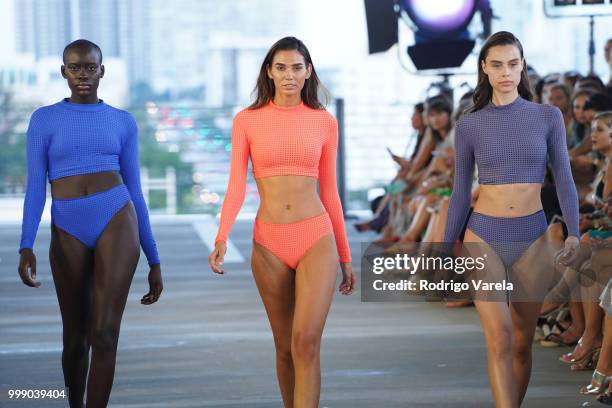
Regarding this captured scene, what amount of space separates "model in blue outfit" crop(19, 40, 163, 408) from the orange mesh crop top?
14.1 inches

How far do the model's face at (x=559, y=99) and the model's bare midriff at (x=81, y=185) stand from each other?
12.7ft

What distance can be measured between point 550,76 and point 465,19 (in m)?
1.84

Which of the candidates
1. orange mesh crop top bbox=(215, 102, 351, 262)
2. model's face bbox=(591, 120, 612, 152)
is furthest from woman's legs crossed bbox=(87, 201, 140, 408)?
model's face bbox=(591, 120, 612, 152)

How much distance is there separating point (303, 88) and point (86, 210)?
31.0 inches

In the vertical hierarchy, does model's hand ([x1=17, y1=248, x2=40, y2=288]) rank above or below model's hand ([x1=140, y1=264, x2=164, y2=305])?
above

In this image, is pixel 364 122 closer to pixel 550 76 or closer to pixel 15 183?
pixel 15 183

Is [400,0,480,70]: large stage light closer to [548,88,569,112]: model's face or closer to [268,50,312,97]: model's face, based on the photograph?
[548,88,569,112]: model's face

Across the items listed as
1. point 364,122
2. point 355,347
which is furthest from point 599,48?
point 355,347

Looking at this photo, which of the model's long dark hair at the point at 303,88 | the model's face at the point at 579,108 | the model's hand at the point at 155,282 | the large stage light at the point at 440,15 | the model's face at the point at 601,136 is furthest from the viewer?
the large stage light at the point at 440,15

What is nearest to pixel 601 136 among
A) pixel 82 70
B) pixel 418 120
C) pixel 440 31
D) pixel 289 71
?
pixel 289 71

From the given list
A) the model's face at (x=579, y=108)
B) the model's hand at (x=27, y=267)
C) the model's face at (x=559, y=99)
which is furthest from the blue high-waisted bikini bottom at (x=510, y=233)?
the model's face at (x=559, y=99)

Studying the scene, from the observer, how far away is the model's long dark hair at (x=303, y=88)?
14.0ft

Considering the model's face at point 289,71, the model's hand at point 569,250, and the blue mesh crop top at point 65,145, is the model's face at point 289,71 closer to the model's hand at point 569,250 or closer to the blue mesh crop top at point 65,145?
the blue mesh crop top at point 65,145

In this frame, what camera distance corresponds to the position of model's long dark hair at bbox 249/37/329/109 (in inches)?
168
